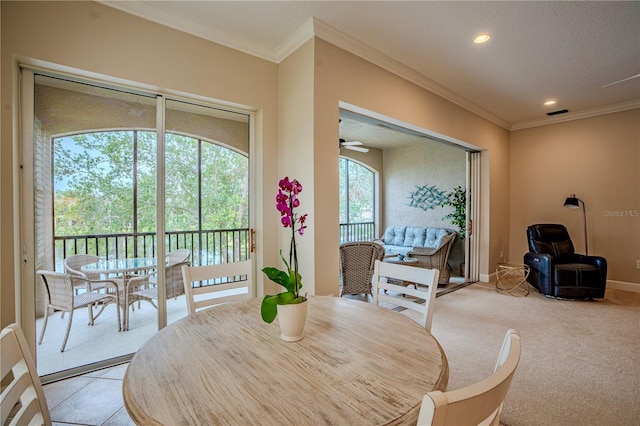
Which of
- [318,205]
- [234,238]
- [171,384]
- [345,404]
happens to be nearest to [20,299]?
[234,238]

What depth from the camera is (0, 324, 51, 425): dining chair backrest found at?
0.81 metres

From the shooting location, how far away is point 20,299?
6.81ft

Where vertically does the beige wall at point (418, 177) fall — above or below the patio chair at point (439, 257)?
above

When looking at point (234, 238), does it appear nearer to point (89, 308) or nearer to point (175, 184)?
point (175, 184)

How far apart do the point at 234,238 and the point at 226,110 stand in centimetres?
127

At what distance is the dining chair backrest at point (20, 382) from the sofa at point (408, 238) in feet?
17.7

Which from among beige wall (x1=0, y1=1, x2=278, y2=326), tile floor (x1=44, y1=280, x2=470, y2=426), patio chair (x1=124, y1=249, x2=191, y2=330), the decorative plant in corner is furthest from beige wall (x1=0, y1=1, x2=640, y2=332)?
the decorative plant in corner

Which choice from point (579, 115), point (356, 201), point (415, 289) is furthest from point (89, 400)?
point (579, 115)

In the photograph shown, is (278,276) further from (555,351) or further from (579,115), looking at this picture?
Result: (579,115)

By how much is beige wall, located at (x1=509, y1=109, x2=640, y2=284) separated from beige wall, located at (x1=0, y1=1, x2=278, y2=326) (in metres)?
4.95

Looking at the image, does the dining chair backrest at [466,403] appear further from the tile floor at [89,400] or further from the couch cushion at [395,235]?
the couch cushion at [395,235]

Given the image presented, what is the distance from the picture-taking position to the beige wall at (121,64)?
198 centimetres

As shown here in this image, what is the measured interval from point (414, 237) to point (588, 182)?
9.83ft

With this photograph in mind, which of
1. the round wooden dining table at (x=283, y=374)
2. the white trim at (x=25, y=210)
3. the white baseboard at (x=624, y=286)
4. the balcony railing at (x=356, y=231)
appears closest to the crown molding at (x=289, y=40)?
the white trim at (x=25, y=210)
